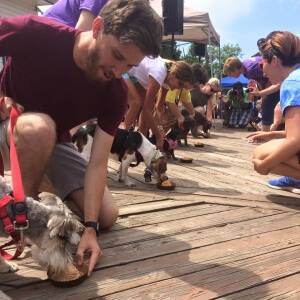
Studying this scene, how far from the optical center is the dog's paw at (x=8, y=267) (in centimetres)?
217

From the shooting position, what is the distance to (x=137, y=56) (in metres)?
2.21

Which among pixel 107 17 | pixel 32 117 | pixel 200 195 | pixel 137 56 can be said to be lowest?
pixel 200 195

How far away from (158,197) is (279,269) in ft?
5.65

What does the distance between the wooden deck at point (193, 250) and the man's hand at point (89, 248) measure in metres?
0.08

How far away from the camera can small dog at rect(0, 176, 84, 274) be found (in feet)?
6.12

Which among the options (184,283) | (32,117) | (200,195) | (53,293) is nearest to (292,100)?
(200,195)

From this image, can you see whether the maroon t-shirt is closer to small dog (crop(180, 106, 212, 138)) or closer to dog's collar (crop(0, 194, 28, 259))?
dog's collar (crop(0, 194, 28, 259))

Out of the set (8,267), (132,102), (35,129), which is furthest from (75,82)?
(132,102)

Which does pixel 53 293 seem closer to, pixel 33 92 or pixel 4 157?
pixel 4 157

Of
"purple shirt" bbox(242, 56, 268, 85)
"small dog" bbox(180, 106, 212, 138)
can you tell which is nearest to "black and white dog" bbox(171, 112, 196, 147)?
"small dog" bbox(180, 106, 212, 138)

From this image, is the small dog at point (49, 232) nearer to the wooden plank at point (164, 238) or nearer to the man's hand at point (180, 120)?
the wooden plank at point (164, 238)

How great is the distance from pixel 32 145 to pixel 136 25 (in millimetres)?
932

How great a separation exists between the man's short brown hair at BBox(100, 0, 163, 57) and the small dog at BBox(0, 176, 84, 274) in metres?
0.97

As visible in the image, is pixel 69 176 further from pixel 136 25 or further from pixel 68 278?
pixel 136 25
